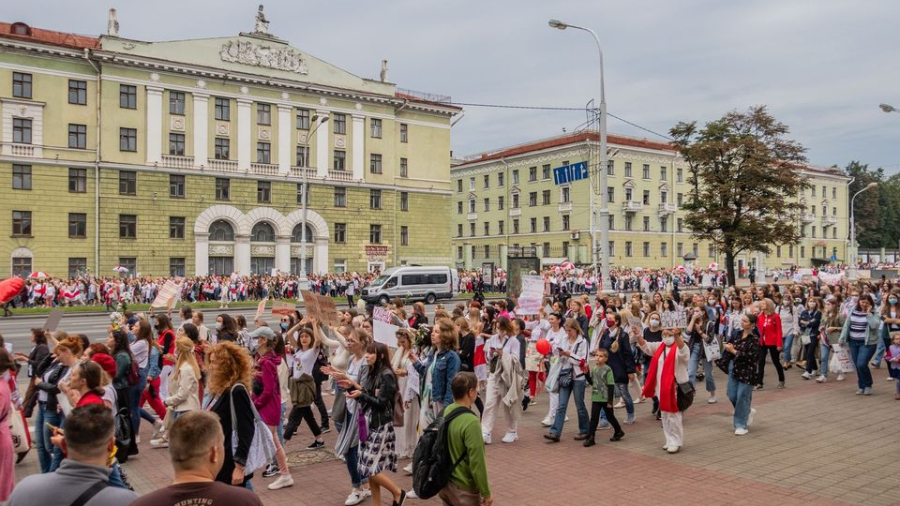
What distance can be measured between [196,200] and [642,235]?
156 feet

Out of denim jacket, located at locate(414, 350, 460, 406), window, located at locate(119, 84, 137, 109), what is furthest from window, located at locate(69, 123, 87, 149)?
denim jacket, located at locate(414, 350, 460, 406)

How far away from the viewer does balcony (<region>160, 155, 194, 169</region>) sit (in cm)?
4794

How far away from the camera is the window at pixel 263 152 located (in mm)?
51969

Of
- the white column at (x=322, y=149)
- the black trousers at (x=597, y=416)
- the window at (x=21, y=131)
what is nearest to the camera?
the black trousers at (x=597, y=416)

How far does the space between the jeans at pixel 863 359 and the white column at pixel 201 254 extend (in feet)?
144

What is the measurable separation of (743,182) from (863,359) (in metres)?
21.4

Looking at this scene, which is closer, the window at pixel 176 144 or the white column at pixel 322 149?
the window at pixel 176 144

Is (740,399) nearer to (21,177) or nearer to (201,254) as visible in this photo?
(201,254)

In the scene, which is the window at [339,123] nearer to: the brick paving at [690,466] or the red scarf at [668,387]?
the brick paving at [690,466]

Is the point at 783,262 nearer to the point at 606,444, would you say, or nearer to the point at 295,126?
the point at 295,126

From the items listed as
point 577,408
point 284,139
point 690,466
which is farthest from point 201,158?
point 690,466

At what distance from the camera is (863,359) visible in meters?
13.0

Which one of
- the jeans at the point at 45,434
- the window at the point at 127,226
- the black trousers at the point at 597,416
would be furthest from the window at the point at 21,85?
the black trousers at the point at 597,416

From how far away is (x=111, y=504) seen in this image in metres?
3.32
